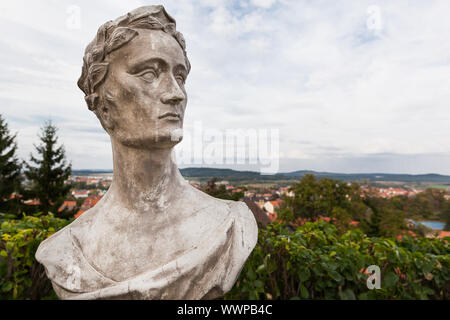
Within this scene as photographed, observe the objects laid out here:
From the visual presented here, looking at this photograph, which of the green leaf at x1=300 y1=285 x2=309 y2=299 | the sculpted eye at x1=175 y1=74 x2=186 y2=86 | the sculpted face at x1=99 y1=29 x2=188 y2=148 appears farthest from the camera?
the green leaf at x1=300 y1=285 x2=309 y2=299

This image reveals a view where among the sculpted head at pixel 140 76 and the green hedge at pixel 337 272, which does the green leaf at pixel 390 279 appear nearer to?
the green hedge at pixel 337 272

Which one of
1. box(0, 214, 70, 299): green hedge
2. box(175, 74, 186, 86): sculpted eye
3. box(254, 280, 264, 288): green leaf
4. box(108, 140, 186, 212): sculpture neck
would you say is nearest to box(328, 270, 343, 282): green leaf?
box(254, 280, 264, 288): green leaf

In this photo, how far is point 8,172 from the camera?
89.9ft

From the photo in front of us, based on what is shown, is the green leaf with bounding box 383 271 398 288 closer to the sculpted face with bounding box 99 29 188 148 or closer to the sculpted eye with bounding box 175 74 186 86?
the sculpted face with bounding box 99 29 188 148

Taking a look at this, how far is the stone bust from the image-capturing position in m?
2.06

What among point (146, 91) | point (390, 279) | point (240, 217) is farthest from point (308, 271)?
point (146, 91)

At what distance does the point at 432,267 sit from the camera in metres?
2.89

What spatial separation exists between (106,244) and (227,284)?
1.08m

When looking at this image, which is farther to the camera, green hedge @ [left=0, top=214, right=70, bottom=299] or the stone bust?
green hedge @ [left=0, top=214, right=70, bottom=299]

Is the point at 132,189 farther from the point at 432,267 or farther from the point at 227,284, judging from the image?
the point at 432,267

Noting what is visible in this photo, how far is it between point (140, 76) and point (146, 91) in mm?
141

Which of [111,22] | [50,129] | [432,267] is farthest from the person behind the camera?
[50,129]
